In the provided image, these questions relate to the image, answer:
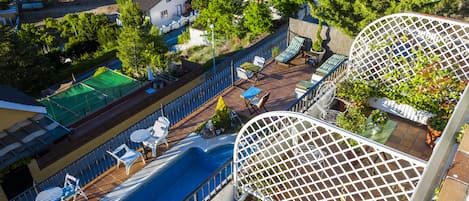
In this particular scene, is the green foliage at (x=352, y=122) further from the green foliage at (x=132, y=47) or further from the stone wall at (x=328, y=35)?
the green foliage at (x=132, y=47)

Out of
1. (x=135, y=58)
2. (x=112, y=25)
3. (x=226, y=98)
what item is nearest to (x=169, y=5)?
(x=112, y=25)

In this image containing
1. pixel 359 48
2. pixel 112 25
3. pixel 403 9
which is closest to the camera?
pixel 359 48

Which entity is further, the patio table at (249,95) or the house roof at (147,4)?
the house roof at (147,4)

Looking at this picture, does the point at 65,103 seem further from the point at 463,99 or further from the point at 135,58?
the point at 463,99

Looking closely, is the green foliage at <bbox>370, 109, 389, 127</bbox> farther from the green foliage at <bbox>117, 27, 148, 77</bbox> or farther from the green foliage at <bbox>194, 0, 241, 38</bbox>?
the green foliage at <bbox>117, 27, 148, 77</bbox>

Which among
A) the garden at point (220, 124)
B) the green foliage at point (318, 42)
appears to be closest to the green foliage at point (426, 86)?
the garden at point (220, 124)

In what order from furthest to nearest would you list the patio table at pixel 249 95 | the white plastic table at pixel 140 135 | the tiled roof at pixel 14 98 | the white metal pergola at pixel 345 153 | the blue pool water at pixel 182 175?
1. the patio table at pixel 249 95
2. the tiled roof at pixel 14 98
3. the white plastic table at pixel 140 135
4. the blue pool water at pixel 182 175
5. the white metal pergola at pixel 345 153

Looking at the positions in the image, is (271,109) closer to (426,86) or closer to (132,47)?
(426,86)
